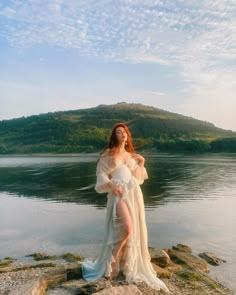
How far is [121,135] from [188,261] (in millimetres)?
8387

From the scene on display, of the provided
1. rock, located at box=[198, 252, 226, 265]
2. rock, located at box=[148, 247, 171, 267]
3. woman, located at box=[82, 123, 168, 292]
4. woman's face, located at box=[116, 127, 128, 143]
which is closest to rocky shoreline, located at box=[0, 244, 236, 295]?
rock, located at box=[148, 247, 171, 267]

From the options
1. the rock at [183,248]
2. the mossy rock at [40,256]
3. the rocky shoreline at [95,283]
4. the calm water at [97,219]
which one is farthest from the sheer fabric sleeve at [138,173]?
the mossy rock at [40,256]

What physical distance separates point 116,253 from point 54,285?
198 centimetres

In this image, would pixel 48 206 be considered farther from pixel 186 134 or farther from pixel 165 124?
pixel 165 124

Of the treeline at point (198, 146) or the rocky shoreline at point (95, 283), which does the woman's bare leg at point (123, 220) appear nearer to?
the rocky shoreline at point (95, 283)

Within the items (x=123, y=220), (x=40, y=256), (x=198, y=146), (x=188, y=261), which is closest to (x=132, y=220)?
(x=123, y=220)

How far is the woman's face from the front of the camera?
9.25 meters

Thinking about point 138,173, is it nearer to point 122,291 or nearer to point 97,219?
point 122,291

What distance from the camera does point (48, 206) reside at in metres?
33.9

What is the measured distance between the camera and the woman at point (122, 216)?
9.16 metres

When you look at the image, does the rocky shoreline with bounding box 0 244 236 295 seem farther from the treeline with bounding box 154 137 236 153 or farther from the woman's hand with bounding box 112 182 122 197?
the treeline with bounding box 154 137 236 153

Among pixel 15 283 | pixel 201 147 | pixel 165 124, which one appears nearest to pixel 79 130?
pixel 165 124

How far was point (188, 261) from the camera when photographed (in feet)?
51.4

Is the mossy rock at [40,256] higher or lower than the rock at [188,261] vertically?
lower
